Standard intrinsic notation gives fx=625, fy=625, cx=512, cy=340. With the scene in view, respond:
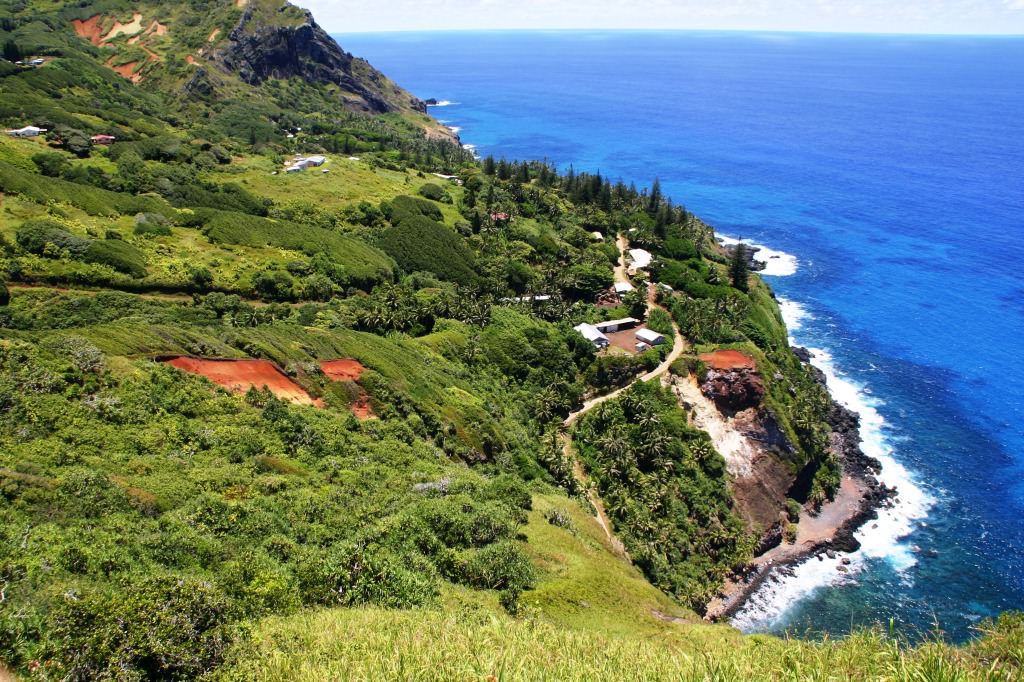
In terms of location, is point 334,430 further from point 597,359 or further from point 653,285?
point 653,285

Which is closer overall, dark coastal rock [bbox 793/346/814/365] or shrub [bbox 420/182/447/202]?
dark coastal rock [bbox 793/346/814/365]

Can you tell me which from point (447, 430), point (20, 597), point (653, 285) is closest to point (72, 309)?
point (447, 430)

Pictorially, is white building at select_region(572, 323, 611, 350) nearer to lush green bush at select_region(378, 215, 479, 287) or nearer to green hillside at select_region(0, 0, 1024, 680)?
green hillside at select_region(0, 0, 1024, 680)

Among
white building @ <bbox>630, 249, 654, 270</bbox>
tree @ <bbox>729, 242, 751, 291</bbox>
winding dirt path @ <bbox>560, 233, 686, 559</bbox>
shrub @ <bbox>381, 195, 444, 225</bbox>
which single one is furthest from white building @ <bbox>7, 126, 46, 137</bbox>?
tree @ <bbox>729, 242, 751, 291</bbox>

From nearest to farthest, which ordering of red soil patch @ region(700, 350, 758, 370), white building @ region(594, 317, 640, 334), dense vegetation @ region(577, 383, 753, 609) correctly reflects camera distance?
dense vegetation @ region(577, 383, 753, 609) → red soil patch @ region(700, 350, 758, 370) → white building @ region(594, 317, 640, 334)

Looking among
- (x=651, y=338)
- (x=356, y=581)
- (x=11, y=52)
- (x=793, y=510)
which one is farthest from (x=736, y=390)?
(x=11, y=52)

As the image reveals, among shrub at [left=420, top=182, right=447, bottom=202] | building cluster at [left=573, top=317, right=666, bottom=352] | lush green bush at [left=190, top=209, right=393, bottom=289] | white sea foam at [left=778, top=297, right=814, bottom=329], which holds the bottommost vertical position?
white sea foam at [left=778, top=297, right=814, bottom=329]
